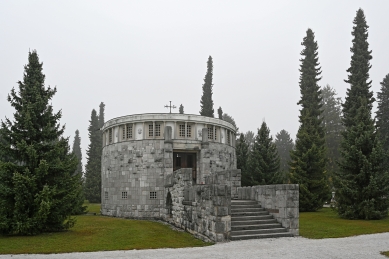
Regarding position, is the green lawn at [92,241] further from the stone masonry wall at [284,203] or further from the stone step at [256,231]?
the stone masonry wall at [284,203]

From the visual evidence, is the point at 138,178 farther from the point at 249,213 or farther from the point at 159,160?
the point at 249,213

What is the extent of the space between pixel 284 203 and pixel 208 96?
3379 centimetres

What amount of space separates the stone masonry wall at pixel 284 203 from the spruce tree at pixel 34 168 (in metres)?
8.35

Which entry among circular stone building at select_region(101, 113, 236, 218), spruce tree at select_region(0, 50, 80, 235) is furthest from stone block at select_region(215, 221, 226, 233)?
circular stone building at select_region(101, 113, 236, 218)

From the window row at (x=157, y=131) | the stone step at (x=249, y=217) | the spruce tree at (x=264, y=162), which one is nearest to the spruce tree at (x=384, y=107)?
the spruce tree at (x=264, y=162)

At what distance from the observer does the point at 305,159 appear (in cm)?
2722

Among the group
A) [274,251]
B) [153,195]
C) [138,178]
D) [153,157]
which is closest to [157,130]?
[153,157]

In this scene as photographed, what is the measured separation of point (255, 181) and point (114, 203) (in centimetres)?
1215

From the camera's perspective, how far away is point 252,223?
46.9ft

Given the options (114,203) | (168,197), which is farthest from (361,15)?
(114,203)

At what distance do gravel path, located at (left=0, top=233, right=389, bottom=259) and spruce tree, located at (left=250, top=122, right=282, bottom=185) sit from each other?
16394 millimetres

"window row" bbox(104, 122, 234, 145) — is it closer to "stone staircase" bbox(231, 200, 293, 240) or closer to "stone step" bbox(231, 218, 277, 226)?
"stone staircase" bbox(231, 200, 293, 240)

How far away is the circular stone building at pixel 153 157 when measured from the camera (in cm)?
2244

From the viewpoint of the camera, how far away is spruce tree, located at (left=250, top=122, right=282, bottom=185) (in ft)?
95.4
